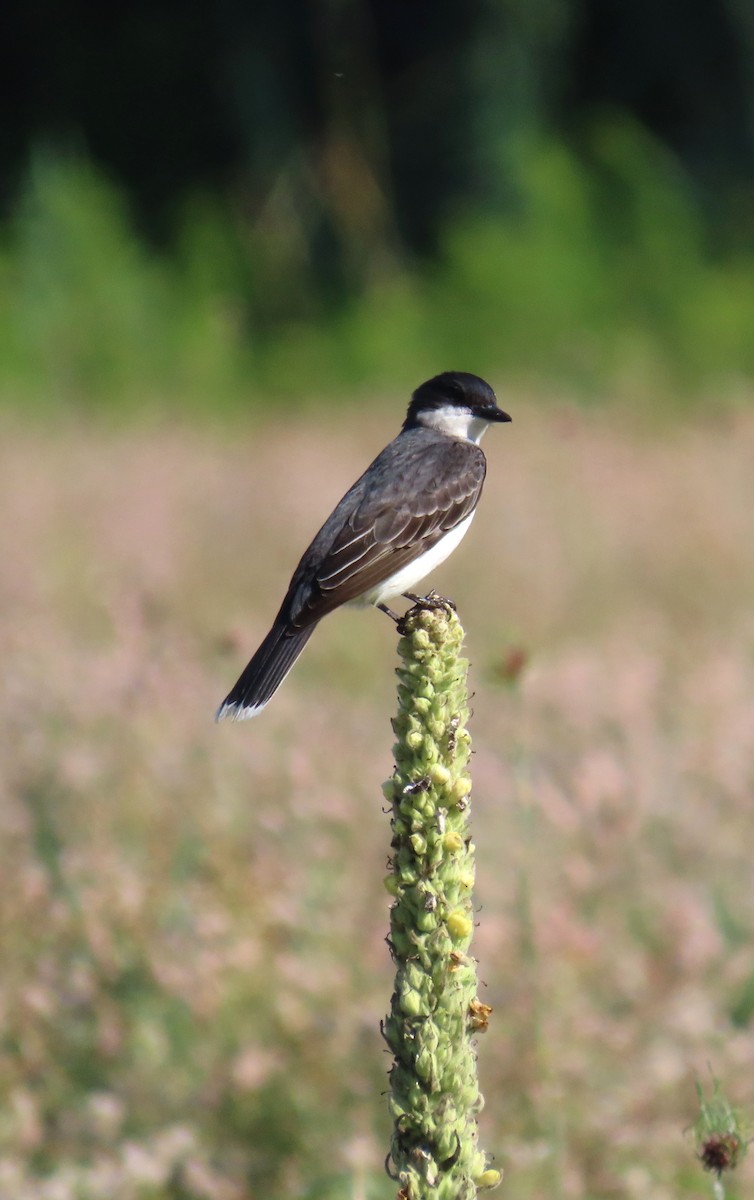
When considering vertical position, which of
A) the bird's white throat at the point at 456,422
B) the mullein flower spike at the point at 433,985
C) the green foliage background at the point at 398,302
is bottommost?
the mullein flower spike at the point at 433,985

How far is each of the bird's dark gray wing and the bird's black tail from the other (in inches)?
2.1

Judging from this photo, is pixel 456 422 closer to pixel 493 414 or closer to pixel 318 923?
pixel 493 414

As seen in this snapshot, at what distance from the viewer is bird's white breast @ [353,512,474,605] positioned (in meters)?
4.42

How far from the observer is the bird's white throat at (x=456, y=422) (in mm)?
5230


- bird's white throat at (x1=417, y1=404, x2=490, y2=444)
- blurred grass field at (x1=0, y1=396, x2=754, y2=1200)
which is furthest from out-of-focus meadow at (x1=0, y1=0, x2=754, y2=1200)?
bird's white throat at (x1=417, y1=404, x2=490, y2=444)

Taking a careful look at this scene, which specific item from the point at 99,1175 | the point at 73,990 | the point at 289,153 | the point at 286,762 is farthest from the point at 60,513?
the point at 289,153

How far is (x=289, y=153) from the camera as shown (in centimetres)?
2066

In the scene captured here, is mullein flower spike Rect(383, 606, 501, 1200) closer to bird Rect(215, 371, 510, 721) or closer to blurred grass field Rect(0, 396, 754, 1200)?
blurred grass field Rect(0, 396, 754, 1200)

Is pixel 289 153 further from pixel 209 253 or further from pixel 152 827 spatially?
pixel 152 827

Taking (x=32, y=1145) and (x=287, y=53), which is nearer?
(x=32, y=1145)

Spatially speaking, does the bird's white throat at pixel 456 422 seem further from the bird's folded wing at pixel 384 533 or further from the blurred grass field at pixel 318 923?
Result: the blurred grass field at pixel 318 923

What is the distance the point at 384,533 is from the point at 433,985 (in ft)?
7.17

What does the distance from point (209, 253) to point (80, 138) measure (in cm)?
345

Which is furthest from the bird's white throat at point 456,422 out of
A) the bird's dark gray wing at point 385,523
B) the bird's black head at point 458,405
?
the bird's dark gray wing at point 385,523
